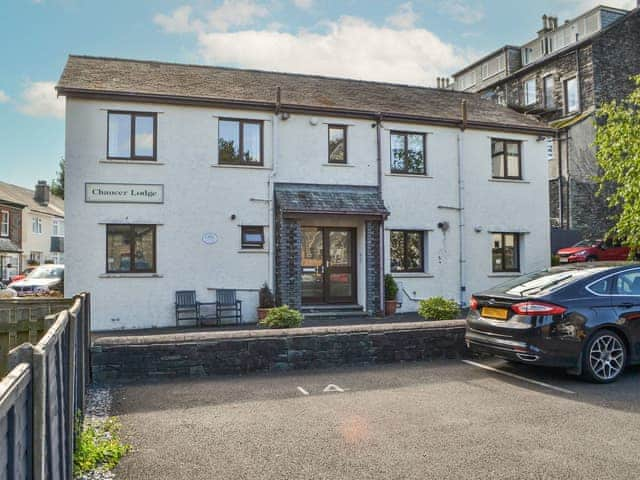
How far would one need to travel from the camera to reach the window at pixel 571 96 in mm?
26812

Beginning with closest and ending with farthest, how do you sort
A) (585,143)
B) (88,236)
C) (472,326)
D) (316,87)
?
1. (472,326)
2. (88,236)
3. (316,87)
4. (585,143)

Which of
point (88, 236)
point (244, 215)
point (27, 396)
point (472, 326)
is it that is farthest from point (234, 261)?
point (27, 396)

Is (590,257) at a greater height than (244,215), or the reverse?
(244,215)

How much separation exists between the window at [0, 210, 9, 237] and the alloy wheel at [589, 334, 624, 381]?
4622cm

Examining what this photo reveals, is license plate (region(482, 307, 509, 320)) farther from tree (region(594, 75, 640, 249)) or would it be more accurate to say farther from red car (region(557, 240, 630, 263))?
red car (region(557, 240, 630, 263))

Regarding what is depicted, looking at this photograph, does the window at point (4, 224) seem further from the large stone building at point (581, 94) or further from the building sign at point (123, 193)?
the large stone building at point (581, 94)

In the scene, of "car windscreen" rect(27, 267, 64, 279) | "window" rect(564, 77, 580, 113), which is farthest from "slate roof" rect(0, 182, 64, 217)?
"window" rect(564, 77, 580, 113)

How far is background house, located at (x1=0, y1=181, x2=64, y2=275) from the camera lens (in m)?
46.7

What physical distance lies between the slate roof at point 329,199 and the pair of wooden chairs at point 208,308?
2.78 meters

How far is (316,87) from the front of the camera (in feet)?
58.0

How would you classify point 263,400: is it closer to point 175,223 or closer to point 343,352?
point 343,352

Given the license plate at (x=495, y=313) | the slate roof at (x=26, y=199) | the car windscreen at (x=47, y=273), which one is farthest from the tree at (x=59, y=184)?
the license plate at (x=495, y=313)

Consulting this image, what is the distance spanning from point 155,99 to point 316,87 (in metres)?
5.74

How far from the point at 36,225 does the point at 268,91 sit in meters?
41.7
